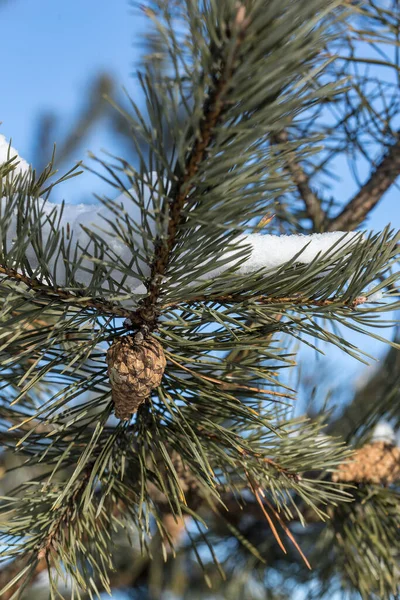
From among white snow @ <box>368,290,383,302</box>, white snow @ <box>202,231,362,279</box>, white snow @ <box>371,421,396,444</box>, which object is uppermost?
white snow @ <box>202,231,362,279</box>

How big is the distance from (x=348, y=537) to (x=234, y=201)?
0.57 metres

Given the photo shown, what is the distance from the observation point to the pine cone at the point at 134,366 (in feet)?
1.63

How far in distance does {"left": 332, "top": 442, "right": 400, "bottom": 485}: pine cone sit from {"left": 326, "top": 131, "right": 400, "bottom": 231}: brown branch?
34 cm

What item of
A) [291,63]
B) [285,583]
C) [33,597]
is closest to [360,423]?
[285,583]

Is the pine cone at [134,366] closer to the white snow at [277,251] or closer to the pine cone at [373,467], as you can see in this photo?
the white snow at [277,251]

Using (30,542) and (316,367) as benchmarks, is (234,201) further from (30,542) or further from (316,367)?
(316,367)

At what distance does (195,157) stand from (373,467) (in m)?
0.59

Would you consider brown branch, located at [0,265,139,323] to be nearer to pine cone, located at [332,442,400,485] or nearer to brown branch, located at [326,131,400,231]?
pine cone, located at [332,442,400,485]

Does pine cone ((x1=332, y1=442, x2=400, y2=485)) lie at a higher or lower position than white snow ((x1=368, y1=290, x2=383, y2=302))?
lower

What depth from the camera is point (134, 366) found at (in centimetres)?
50

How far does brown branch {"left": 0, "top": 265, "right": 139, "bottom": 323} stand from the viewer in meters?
0.48

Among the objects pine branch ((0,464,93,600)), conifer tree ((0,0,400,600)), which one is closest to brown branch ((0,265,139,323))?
conifer tree ((0,0,400,600))

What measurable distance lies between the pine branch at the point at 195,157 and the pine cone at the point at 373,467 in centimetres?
46

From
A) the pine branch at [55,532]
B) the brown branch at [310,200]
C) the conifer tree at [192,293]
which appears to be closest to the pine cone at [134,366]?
the conifer tree at [192,293]
